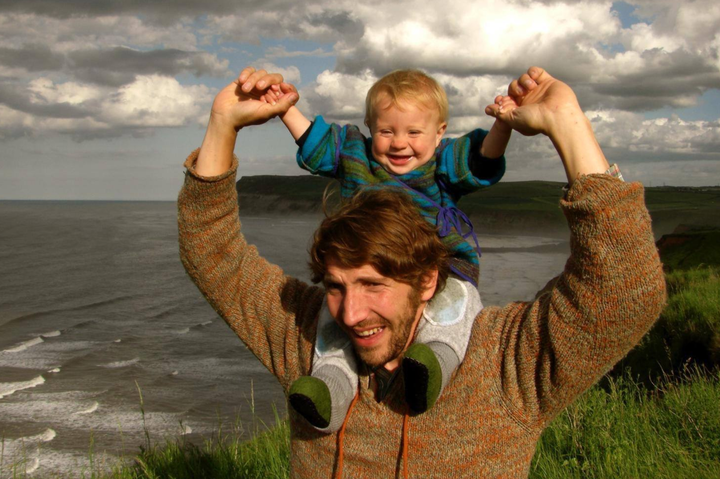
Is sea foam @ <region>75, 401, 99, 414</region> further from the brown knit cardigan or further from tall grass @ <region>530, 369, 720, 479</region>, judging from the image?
the brown knit cardigan

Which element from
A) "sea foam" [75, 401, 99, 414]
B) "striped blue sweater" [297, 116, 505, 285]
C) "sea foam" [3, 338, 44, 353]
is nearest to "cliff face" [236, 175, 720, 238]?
"striped blue sweater" [297, 116, 505, 285]

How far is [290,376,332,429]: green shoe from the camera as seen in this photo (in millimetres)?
2252

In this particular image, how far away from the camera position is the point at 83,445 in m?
9.23

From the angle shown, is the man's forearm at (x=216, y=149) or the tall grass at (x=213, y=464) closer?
the man's forearm at (x=216, y=149)

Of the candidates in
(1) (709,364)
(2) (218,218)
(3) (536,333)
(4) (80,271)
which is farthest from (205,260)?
(4) (80,271)

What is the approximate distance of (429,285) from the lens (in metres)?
2.60

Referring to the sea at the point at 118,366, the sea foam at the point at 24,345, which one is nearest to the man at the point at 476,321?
the sea at the point at 118,366

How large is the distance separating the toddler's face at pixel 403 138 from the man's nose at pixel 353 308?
0.99 m

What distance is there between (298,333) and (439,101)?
1.47 meters

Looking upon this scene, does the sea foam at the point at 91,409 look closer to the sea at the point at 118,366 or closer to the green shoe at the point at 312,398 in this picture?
the sea at the point at 118,366

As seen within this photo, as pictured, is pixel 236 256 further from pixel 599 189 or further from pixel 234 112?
pixel 599 189

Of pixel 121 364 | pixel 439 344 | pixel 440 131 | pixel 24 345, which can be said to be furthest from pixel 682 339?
pixel 24 345

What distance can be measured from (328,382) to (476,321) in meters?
0.61

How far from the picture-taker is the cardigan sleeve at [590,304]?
1925mm
